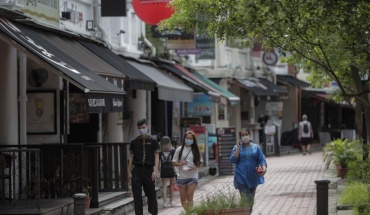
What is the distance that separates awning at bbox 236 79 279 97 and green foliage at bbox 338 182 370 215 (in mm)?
23677

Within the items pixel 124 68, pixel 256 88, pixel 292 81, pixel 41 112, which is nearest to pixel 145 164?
pixel 41 112

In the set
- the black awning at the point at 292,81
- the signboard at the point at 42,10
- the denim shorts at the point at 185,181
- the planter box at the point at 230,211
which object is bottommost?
the planter box at the point at 230,211

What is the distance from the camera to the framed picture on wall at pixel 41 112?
1855 centimetres

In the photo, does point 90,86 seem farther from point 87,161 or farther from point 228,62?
point 228,62

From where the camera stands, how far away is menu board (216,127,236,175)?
2695 centimetres

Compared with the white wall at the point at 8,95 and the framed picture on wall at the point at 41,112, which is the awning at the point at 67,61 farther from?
the framed picture on wall at the point at 41,112

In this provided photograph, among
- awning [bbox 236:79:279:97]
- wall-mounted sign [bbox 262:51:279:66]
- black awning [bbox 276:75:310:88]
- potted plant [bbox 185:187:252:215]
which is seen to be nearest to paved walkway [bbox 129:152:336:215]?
potted plant [bbox 185:187:252:215]

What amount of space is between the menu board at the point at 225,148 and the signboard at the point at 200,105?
3662 millimetres

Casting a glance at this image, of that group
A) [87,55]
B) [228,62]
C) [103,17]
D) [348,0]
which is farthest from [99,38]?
[228,62]

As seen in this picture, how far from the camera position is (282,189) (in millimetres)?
21688

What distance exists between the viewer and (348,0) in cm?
1038

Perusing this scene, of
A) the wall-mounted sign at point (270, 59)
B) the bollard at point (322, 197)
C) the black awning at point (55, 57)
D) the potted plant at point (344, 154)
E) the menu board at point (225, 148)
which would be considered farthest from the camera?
the wall-mounted sign at point (270, 59)

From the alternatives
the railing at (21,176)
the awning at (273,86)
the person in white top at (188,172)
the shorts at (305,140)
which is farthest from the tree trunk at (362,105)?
the awning at (273,86)

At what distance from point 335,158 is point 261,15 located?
1114 cm
